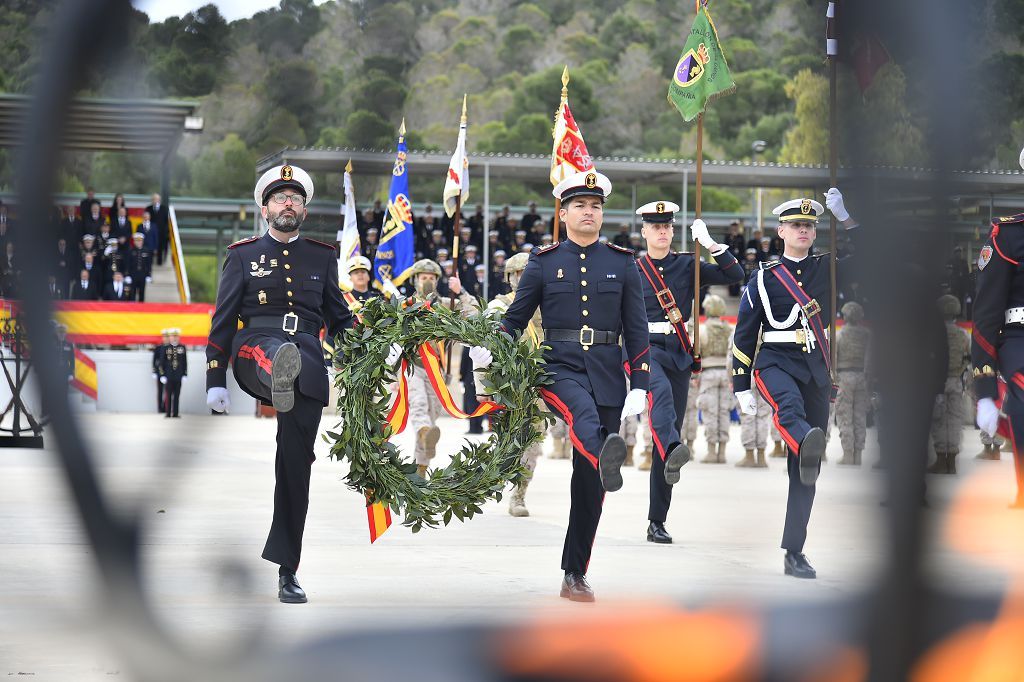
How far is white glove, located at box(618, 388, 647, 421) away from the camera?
5.83 metres

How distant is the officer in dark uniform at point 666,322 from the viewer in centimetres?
732

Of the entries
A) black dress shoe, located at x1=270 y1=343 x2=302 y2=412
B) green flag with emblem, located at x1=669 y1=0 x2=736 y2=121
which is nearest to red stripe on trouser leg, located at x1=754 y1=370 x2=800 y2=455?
black dress shoe, located at x1=270 y1=343 x2=302 y2=412

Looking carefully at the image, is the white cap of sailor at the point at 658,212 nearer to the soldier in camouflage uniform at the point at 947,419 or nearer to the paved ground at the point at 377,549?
the paved ground at the point at 377,549

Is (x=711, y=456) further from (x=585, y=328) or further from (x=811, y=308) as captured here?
(x=585, y=328)

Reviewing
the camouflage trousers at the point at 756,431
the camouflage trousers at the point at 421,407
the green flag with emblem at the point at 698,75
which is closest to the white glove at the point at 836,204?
the green flag with emblem at the point at 698,75

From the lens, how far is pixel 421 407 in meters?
10.7

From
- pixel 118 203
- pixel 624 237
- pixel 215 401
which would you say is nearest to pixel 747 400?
pixel 118 203

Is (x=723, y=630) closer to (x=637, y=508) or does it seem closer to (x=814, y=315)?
(x=814, y=315)

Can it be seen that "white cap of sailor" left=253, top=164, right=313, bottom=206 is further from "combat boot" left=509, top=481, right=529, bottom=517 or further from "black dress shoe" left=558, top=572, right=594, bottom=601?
"combat boot" left=509, top=481, right=529, bottom=517

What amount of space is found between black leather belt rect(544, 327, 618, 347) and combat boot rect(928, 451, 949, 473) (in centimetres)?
437

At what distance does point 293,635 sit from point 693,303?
7.45m

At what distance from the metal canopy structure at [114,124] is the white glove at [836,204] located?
0.61 m

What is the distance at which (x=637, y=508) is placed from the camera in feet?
30.0

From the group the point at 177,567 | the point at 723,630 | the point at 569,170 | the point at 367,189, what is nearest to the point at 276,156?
the point at 367,189
